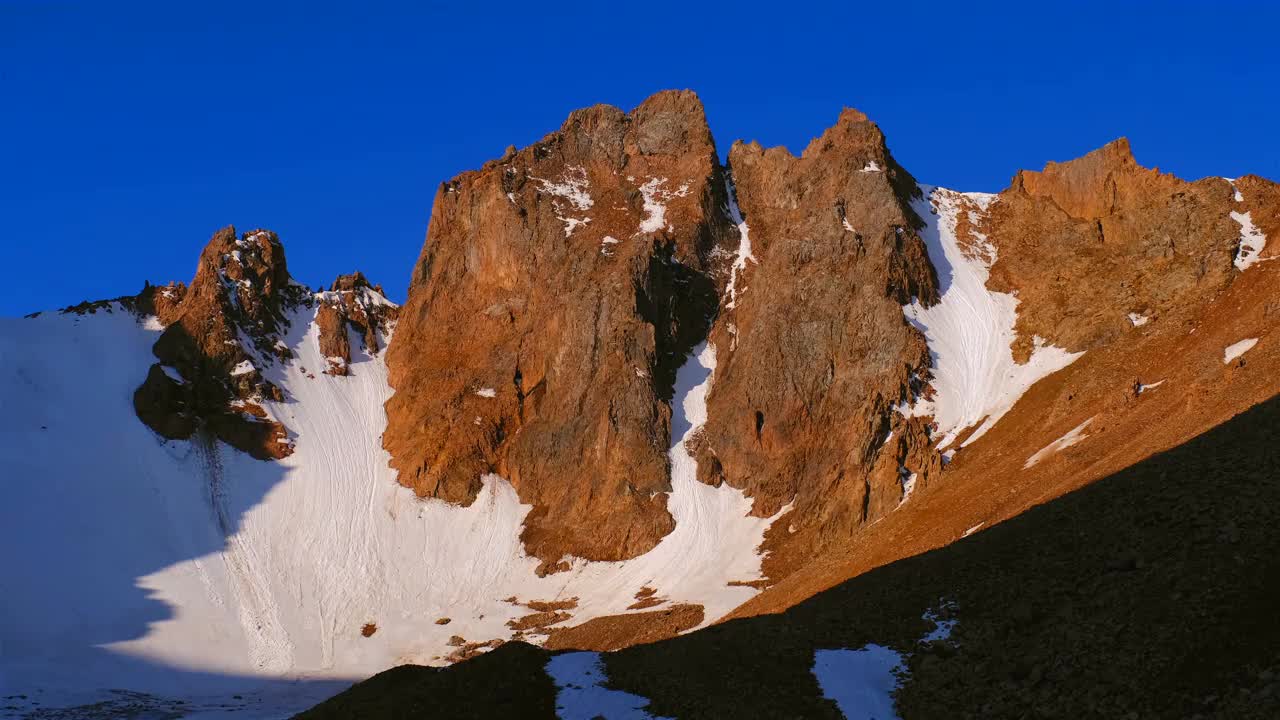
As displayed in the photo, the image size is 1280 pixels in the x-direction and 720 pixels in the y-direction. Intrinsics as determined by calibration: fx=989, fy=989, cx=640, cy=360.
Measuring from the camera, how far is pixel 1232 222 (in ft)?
280

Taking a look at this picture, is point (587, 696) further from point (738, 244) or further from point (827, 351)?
point (738, 244)

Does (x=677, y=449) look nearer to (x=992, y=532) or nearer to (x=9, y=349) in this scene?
(x=992, y=532)

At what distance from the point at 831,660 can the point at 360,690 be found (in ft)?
51.1

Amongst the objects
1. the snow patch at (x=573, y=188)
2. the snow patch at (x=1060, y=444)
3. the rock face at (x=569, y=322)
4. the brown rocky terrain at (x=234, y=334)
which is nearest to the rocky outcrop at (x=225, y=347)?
the brown rocky terrain at (x=234, y=334)

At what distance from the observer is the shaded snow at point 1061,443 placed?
60.4 meters

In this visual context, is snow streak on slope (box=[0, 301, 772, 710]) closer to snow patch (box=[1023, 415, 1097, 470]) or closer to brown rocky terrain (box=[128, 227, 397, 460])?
brown rocky terrain (box=[128, 227, 397, 460])

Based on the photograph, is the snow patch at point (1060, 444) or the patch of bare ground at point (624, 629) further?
the patch of bare ground at point (624, 629)

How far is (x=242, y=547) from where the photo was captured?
87.6 meters

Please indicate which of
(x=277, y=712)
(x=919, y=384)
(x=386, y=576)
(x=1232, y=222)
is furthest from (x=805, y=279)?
(x=277, y=712)

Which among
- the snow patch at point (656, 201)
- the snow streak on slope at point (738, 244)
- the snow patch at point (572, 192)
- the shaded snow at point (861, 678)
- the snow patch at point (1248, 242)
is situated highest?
the snow patch at point (572, 192)

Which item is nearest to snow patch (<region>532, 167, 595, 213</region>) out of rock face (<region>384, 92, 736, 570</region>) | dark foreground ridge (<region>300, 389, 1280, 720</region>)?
rock face (<region>384, 92, 736, 570</region>)

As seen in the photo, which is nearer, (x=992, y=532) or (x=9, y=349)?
(x=992, y=532)

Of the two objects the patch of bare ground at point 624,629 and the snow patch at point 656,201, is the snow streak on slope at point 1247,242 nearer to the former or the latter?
the patch of bare ground at point 624,629

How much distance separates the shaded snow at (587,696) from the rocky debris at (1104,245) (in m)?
64.6
